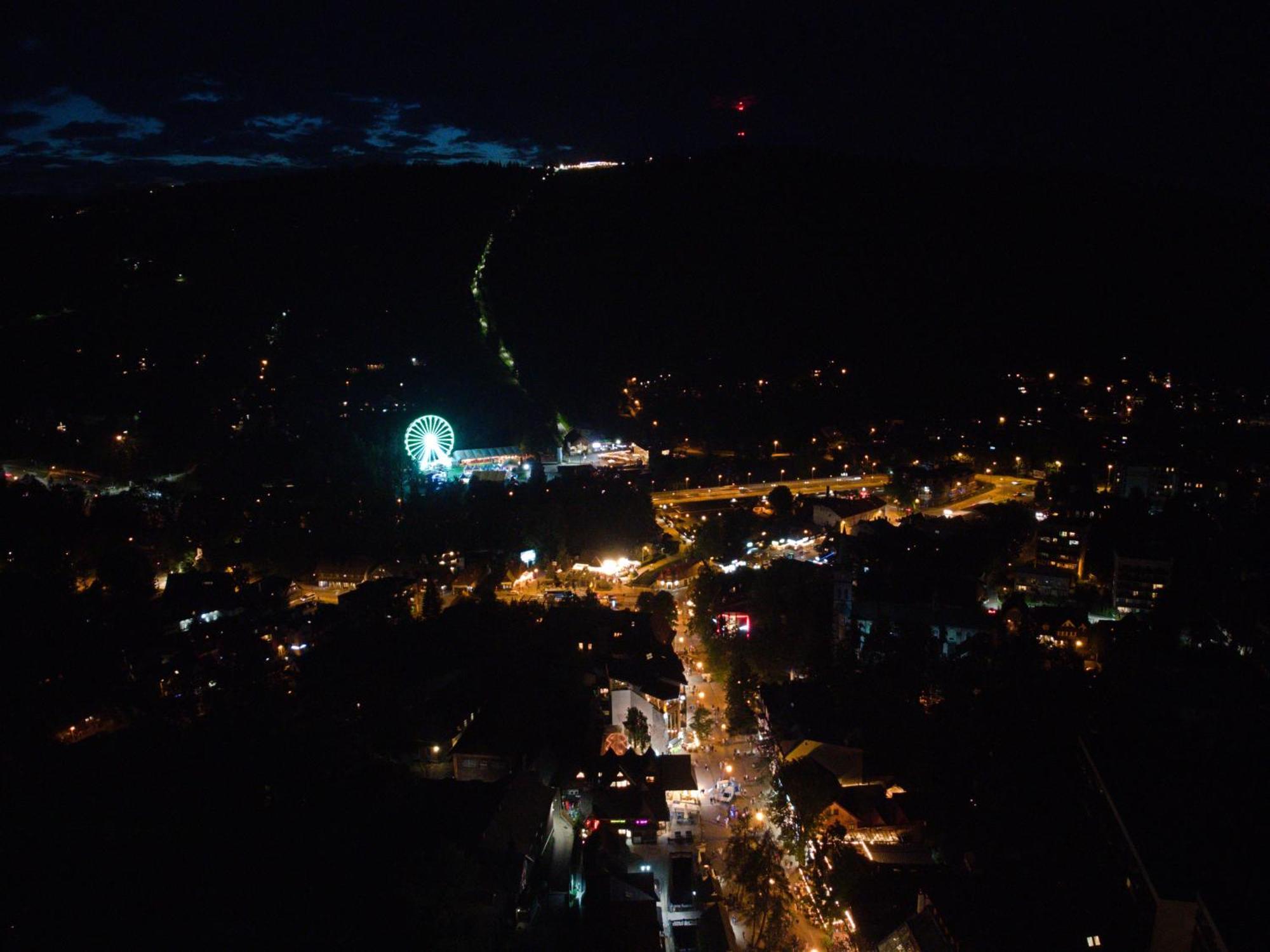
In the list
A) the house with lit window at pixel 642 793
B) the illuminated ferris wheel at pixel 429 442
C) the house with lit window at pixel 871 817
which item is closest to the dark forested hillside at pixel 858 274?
the illuminated ferris wheel at pixel 429 442

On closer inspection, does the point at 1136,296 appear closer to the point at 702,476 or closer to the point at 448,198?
the point at 702,476

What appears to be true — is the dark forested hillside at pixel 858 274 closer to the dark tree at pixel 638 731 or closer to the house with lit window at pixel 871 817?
the dark tree at pixel 638 731

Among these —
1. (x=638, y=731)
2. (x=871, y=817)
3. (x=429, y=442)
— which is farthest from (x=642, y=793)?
(x=429, y=442)

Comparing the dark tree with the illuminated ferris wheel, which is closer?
the dark tree

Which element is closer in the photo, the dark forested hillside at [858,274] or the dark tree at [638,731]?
the dark tree at [638,731]

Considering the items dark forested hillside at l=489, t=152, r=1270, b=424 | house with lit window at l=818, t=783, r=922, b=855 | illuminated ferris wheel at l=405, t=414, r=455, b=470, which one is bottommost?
illuminated ferris wheel at l=405, t=414, r=455, b=470

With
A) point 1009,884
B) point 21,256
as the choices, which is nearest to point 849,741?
point 1009,884

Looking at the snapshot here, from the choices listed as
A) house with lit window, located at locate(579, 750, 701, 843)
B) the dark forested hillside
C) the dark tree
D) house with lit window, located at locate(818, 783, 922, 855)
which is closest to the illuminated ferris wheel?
the dark forested hillside

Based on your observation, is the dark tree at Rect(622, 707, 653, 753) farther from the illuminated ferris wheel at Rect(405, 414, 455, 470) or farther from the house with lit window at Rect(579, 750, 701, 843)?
the illuminated ferris wheel at Rect(405, 414, 455, 470)
